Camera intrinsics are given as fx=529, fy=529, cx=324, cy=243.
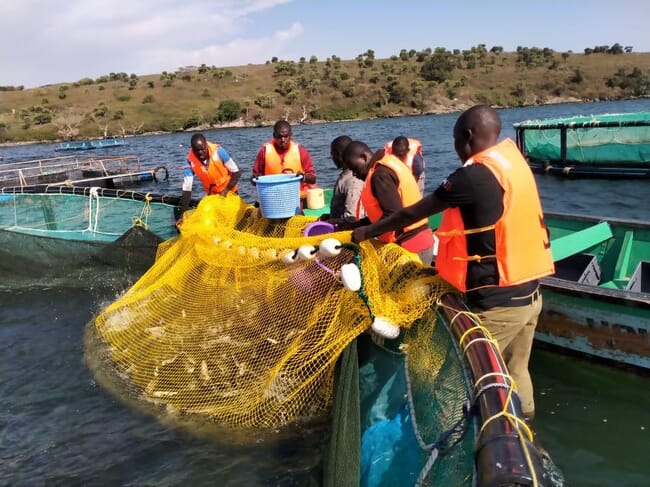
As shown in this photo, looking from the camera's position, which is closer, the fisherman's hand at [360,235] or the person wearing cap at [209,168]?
the fisherman's hand at [360,235]

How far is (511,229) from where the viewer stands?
2.88 metres

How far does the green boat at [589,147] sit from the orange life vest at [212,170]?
14.3 m

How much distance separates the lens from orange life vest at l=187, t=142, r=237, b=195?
25.9 feet

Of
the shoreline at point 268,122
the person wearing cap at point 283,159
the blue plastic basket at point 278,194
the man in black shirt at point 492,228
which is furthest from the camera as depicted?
the shoreline at point 268,122

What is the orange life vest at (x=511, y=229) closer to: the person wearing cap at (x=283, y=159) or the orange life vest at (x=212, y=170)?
the person wearing cap at (x=283, y=159)

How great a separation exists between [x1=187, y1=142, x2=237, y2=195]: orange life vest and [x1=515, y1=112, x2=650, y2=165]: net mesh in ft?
46.9

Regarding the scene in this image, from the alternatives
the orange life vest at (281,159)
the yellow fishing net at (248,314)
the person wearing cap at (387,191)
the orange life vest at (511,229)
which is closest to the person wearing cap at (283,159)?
the orange life vest at (281,159)

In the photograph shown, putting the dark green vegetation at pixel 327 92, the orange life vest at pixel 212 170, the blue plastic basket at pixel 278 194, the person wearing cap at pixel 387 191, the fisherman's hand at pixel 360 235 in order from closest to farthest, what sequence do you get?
1. the fisherman's hand at pixel 360 235
2. the person wearing cap at pixel 387 191
3. the blue plastic basket at pixel 278 194
4. the orange life vest at pixel 212 170
5. the dark green vegetation at pixel 327 92

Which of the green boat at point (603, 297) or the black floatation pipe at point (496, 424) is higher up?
the black floatation pipe at point (496, 424)

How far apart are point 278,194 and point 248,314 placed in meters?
1.53

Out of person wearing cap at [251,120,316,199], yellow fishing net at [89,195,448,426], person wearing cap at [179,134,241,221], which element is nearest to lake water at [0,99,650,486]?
yellow fishing net at [89,195,448,426]

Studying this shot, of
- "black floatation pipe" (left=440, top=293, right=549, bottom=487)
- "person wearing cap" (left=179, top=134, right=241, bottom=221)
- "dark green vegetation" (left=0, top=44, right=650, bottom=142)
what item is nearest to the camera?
"black floatation pipe" (left=440, top=293, right=549, bottom=487)

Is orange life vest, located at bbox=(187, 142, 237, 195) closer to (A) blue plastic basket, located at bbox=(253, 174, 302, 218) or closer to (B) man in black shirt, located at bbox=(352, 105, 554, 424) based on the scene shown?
(A) blue plastic basket, located at bbox=(253, 174, 302, 218)

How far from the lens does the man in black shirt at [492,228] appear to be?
280 cm
